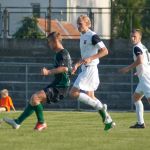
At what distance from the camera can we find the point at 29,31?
3588 centimetres

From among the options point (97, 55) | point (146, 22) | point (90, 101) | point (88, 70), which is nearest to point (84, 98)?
point (90, 101)

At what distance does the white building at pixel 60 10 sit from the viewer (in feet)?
125

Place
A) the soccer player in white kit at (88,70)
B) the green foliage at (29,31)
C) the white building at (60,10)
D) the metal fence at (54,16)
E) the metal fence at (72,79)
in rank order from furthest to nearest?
1. the white building at (60,10)
2. the green foliage at (29,31)
3. the metal fence at (54,16)
4. the metal fence at (72,79)
5. the soccer player in white kit at (88,70)

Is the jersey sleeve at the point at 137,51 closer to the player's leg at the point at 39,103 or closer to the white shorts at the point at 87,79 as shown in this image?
the white shorts at the point at 87,79

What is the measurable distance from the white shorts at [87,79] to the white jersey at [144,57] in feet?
2.95

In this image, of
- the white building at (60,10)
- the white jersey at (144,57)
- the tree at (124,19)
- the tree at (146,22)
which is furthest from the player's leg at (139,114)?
the tree at (146,22)

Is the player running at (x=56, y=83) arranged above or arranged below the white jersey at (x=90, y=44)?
below

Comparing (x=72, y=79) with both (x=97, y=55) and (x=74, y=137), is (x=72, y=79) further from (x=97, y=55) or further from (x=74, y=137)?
(x=74, y=137)

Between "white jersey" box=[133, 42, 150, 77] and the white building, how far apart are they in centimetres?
1762

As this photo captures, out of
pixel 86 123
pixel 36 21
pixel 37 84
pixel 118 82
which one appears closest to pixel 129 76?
pixel 118 82

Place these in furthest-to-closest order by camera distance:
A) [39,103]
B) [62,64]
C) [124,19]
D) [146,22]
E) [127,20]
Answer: [146,22], [127,20], [124,19], [39,103], [62,64]

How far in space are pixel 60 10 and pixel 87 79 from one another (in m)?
26.2

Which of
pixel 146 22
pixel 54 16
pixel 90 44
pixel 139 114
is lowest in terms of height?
pixel 139 114

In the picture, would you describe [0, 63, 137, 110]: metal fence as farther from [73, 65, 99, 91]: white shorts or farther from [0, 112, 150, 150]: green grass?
[73, 65, 99, 91]: white shorts
